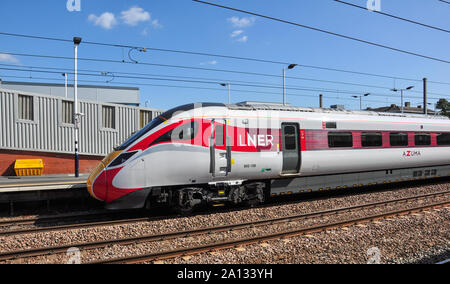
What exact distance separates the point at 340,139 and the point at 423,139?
17.9 feet

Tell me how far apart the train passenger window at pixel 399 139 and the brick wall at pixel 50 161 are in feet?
54.7

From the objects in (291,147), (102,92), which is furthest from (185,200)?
(102,92)

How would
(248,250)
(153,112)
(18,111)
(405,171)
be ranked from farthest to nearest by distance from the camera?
(153,112)
(18,111)
(405,171)
(248,250)

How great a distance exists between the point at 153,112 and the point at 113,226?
1347 centimetres

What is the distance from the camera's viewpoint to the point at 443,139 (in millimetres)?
14664

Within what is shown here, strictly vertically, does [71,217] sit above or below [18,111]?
below

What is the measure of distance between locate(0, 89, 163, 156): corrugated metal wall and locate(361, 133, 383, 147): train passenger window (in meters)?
14.5

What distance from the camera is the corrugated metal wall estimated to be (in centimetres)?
1689

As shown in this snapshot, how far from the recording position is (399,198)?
461 inches

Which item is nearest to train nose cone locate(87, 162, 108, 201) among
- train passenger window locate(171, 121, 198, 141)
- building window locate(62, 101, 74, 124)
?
train passenger window locate(171, 121, 198, 141)

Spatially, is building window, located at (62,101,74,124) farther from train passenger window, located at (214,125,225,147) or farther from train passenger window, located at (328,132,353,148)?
train passenger window, located at (328,132,353,148)

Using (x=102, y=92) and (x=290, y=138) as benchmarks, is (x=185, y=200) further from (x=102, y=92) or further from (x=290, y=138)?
(x=102, y=92)
